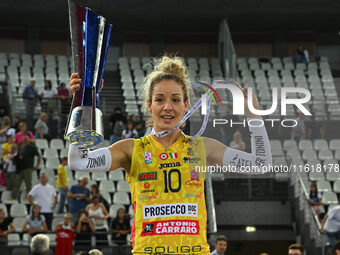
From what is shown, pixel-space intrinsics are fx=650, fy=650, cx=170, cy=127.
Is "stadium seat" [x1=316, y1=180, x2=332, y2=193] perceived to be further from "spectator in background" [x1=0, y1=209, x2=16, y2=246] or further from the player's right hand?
the player's right hand

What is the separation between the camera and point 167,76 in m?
4.11

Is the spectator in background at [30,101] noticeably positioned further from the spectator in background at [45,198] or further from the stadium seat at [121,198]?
the spectator in background at [45,198]

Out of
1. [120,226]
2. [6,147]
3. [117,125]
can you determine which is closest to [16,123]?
[6,147]

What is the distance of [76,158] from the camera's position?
3.87m

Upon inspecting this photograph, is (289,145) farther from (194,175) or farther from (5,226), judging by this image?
(194,175)

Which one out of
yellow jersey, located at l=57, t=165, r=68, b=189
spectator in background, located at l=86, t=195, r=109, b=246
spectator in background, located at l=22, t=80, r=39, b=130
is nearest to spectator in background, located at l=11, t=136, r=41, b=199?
yellow jersey, located at l=57, t=165, r=68, b=189

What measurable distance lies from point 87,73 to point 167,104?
0.52 meters

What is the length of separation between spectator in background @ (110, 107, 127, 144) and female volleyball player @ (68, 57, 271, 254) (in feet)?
37.8

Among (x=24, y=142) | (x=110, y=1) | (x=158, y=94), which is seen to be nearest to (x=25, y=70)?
(x=110, y=1)

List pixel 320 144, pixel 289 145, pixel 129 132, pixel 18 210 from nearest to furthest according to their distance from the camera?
pixel 18 210 < pixel 289 145 < pixel 320 144 < pixel 129 132

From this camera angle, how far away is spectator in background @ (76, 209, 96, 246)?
1207 centimetres

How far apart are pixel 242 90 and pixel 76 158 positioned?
1117mm

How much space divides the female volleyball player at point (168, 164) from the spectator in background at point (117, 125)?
11.5 meters

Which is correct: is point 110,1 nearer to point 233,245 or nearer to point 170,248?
point 233,245
